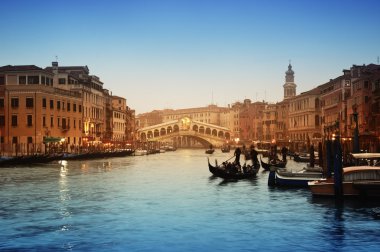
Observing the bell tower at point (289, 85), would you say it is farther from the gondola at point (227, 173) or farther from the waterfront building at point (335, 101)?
the gondola at point (227, 173)

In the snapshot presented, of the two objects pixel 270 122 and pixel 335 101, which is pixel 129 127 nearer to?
pixel 270 122

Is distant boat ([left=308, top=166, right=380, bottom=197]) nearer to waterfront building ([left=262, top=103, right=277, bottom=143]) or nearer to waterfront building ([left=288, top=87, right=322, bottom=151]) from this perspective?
waterfront building ([left=288, top=87, right=322, bottom=151])

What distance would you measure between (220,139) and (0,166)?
7017 centimetres

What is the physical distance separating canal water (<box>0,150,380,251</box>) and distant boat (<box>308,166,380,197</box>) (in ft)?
1.43

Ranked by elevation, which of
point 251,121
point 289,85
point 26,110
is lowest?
point 26,110

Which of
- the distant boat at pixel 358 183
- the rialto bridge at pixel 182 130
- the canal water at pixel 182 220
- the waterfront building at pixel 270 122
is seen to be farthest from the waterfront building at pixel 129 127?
the distant boat at pixel 358 183

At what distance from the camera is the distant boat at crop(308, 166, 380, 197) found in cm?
1920

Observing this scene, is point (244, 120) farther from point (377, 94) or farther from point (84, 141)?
point (377, 94)

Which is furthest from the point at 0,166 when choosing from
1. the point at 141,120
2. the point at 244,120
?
the point at 141,120

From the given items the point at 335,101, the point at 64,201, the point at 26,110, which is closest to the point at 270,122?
the point at 335,101

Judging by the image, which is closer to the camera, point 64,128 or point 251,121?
point 64,128

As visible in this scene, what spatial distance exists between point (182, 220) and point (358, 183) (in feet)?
22.2

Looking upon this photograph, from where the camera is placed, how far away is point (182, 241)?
44.9ft

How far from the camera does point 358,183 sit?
19.2m
